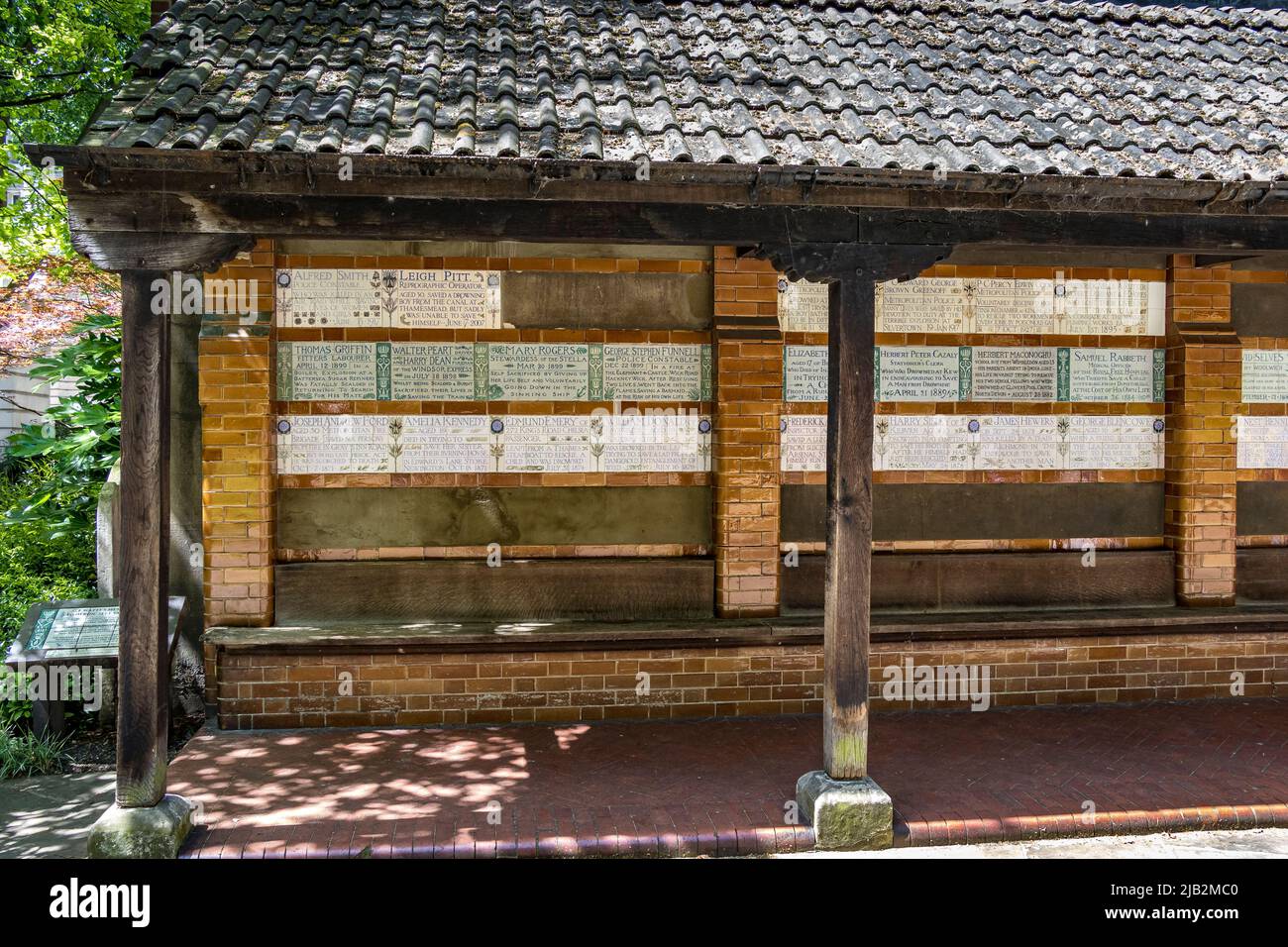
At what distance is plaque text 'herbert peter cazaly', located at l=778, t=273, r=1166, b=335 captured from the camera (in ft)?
21.9

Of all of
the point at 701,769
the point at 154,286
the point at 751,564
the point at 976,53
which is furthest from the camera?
the point at 751,564

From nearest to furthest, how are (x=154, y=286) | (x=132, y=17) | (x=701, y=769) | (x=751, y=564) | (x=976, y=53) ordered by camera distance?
(x=154, y=286) → (x=701, y=769) → (x=976, y=53) → (x=751, y=564) → (x=132, y=17)

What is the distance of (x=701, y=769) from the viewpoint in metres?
5.45

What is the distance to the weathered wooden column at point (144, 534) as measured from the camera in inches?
168

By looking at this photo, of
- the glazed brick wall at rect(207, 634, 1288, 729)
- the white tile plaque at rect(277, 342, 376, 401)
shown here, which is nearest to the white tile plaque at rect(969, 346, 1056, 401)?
the glazed brick wall at rect(207, 634, 1288, 729)

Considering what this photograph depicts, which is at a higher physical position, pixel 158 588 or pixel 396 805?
pixel 158 588

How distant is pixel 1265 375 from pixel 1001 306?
88.4 inches

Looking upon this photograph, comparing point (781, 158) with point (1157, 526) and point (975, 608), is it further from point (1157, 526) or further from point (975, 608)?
point (1157, 526)

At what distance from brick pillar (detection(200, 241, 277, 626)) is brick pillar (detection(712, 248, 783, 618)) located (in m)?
3.20

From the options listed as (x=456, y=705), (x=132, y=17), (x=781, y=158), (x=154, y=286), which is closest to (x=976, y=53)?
(x=781, y=158)

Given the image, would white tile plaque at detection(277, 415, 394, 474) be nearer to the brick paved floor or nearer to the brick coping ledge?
the brick coping ledge

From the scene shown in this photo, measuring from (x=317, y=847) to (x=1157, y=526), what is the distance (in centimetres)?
646

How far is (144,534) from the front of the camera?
4418 millimetres

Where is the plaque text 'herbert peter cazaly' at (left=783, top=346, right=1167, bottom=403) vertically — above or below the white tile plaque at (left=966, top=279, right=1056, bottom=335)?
below
